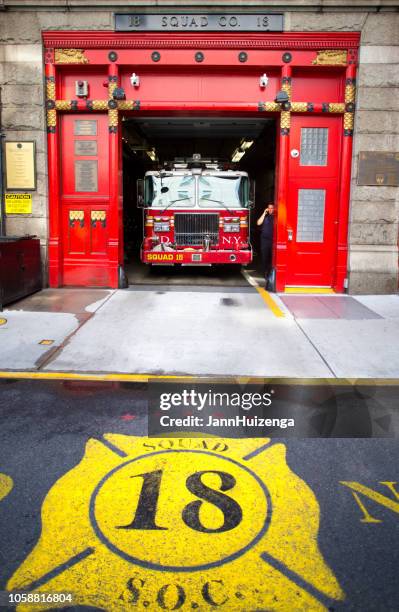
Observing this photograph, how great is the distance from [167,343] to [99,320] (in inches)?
66.7

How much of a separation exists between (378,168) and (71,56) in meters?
6.80

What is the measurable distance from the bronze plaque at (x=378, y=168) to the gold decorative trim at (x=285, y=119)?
1.62 m

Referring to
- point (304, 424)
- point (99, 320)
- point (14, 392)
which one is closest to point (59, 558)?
point (304, 424)

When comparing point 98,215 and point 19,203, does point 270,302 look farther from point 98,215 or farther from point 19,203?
point 19,203

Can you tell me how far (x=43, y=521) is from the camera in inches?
112

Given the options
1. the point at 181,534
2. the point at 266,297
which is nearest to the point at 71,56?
the point at 266,297

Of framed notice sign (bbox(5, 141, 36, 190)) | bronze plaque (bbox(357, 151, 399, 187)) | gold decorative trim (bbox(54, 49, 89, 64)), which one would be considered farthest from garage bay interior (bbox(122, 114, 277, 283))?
bronze plaque (bbox(357, 151, 399, 187))

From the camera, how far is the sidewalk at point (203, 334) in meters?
5.80

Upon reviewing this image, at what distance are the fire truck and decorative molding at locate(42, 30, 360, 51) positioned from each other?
119 inches

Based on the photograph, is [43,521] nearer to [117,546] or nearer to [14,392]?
[117,546]

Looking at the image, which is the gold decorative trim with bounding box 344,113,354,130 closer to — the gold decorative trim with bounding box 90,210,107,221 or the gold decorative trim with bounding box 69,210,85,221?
the gold decorative trim with bounding box 90,210,107,221

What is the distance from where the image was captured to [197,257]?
38.6ft

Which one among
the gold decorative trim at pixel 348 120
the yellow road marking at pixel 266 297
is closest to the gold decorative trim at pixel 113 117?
the yellow road marking at pixel 266 297

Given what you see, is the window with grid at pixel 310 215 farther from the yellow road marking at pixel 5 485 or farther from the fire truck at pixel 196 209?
the yellow road marking at pixel 5 485
